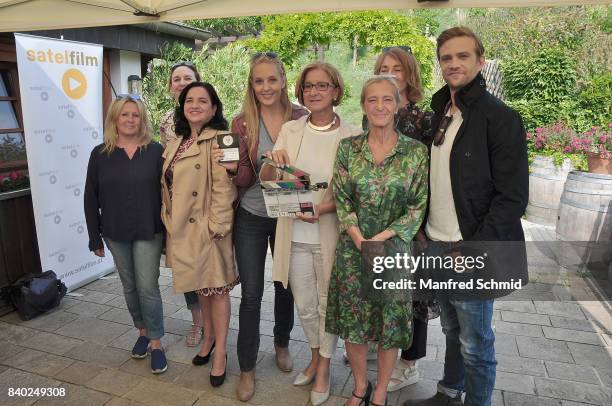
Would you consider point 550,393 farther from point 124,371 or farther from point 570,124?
point 570,124

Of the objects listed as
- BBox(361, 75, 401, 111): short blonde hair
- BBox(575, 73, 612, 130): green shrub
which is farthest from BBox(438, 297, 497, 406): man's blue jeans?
BBox(575, 73, 612, 130): green shrub

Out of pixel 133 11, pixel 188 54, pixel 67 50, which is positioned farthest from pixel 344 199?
pixel 188 54

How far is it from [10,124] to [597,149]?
6580 mm

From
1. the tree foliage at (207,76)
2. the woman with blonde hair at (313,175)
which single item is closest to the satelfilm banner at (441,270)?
the woman with blonde hair at (313,175)

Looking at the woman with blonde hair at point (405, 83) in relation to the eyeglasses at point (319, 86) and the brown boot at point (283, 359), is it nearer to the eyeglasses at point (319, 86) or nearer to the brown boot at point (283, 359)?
the eyeglasses at point (319, 86)

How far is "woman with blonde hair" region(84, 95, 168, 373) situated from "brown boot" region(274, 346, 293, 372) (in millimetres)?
751

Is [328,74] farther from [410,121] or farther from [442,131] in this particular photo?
[442,131]

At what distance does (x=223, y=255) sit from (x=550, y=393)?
7.03ft

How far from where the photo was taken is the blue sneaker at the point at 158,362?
2988 mm

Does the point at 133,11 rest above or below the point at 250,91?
above

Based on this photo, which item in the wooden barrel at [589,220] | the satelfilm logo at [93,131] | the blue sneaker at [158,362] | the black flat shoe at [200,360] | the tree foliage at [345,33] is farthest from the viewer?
the tree foliage at [345,33]

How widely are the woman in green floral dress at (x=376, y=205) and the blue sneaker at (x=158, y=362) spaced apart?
1.33 m

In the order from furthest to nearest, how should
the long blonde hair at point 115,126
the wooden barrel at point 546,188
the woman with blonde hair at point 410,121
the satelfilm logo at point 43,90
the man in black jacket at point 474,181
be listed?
the wooden barrel at point 546,188 < the satelfilm logo at point 43,90 < the long blonde hair at point 115,126 < the woman with blonde hair at point 410,121 < the man in black jacket at point 474,181

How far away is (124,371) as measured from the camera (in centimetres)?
302
